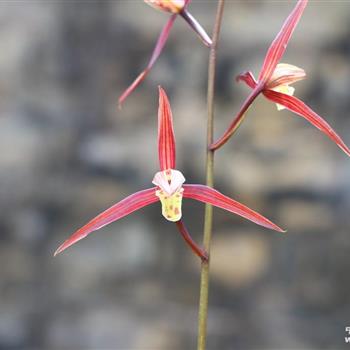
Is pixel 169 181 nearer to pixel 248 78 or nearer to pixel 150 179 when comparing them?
pixel 248 78

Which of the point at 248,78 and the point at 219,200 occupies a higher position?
the point at 248,78

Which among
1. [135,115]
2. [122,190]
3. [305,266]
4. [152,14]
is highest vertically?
[152,14]

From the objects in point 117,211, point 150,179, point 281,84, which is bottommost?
point 117,211

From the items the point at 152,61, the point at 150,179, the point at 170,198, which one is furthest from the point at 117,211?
the point at 150,179

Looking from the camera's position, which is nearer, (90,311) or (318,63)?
(318,63)

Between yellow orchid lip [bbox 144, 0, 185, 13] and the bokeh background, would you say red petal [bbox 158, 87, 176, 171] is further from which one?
the bokeh background

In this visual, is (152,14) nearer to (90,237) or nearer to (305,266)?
(90,237)

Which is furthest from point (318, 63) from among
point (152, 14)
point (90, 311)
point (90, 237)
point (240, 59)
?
point (90, 311)
